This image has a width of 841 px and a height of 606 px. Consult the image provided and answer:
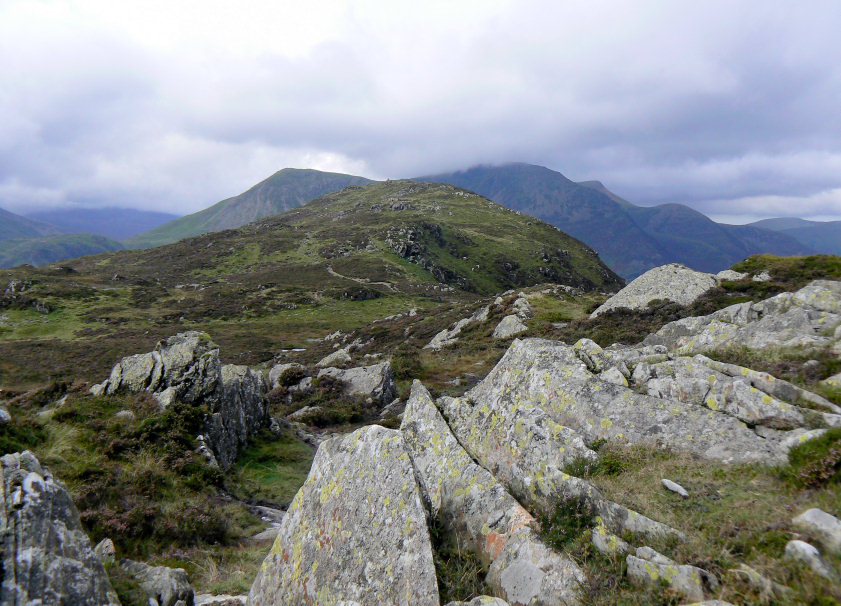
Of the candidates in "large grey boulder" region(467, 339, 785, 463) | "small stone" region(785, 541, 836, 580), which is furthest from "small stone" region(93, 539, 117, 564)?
"small stone" region(785, 541, 836, 580)

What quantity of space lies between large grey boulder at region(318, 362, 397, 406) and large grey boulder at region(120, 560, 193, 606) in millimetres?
16806

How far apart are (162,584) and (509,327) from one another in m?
31.0

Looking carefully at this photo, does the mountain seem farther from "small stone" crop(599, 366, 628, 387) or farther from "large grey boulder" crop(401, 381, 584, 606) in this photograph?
"large grey boulder" crop(401, 381, 584, 606)

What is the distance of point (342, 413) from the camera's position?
22516 mm

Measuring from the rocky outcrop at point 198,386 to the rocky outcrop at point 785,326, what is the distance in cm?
1682

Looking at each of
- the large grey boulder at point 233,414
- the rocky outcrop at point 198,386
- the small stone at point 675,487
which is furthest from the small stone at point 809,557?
the large grey boulder at point 233,414

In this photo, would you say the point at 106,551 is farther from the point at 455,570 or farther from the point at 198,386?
the point at 198,386

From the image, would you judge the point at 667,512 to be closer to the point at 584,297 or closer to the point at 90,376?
the point at 584,297

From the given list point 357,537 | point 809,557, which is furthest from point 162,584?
point 809,557

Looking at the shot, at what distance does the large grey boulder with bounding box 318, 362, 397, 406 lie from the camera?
960 inches

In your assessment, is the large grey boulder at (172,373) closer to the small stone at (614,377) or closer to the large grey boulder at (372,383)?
the large grey boulder at (372,383)

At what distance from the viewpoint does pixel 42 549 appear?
Result: 18.3 ft

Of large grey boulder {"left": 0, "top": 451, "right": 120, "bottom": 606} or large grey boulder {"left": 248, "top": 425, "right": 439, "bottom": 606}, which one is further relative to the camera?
large grey boulder {"left": 248, "top": 425, "right": 439, "bottom": 606}

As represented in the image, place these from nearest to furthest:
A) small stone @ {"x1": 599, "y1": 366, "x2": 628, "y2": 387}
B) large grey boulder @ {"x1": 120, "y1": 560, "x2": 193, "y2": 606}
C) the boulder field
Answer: the boulder field, large grey boulder @ {"x1": 120, "y1": 560, "x2": 193, "y2": 606}, small stone @ {"x1": 599, "y1": 366, "x2": 628, "y2": 387}
